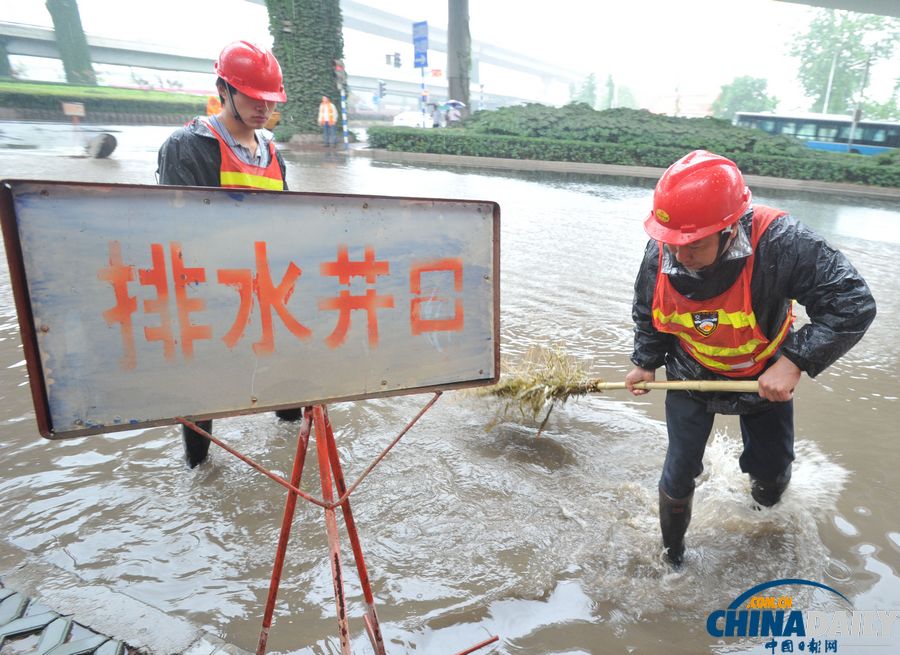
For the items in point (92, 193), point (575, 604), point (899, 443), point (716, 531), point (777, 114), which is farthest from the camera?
point (777, 114)

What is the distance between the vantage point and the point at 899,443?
3451 mm

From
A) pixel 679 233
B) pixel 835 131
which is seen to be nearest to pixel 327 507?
pixel 679 233

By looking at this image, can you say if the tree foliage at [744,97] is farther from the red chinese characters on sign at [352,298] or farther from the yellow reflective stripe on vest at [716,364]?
the red chinese characters on sign at [352,298]

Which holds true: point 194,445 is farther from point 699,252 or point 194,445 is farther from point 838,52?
point 838,52

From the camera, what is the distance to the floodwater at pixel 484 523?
2201 millimetres

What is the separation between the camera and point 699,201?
1.88m

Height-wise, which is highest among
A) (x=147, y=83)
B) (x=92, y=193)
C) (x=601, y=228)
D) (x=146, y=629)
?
(x=147, y=83)

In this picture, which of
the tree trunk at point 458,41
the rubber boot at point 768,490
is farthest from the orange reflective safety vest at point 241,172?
the tree trunk at point 458,41

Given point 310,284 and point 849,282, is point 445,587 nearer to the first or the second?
point 310,284

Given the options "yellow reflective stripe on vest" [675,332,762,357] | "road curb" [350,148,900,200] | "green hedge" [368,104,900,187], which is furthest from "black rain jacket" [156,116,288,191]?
"green hedge" [368,104,900,187]

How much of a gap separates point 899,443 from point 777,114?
24.4m

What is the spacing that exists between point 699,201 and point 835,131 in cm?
2625

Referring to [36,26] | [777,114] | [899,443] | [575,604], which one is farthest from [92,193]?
[36,26]

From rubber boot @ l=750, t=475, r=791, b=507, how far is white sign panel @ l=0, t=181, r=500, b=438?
1426 mm
